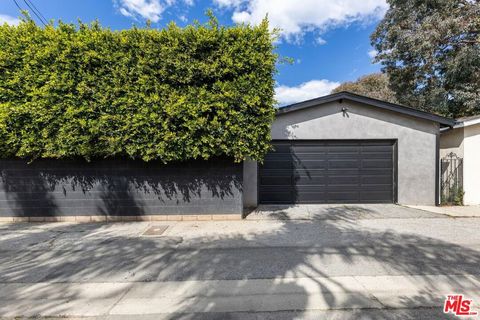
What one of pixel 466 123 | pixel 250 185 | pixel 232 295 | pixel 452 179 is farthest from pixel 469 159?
pixel 232 295

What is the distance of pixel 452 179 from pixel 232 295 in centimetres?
879

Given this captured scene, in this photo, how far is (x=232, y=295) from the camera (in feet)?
9.32

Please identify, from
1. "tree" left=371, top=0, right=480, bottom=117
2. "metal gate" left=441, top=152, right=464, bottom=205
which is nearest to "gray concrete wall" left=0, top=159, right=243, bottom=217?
"metal gate" left=441, top=152, right=464, bottom=205

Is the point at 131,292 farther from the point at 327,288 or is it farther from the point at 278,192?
the point at 278,192

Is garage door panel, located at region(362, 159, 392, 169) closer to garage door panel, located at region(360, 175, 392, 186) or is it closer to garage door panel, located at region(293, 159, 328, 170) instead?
garage door panel, located at region(360, 175, 392, 186)

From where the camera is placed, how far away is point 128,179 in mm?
6066

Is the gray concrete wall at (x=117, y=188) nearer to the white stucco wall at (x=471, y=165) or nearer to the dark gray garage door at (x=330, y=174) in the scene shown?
the dark gray garage door at (x=330, y=174)

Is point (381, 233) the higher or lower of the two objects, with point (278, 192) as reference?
lower

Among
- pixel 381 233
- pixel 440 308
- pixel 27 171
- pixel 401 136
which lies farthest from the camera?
pixel 401 136

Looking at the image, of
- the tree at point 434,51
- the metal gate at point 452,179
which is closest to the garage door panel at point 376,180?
the metal gate at point 452,179

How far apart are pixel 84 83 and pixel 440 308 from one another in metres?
7.10

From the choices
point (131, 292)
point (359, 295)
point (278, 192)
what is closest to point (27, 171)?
point (131, 292)

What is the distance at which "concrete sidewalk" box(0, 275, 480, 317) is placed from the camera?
2.60 m

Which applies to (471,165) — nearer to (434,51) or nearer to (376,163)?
(376,163)
